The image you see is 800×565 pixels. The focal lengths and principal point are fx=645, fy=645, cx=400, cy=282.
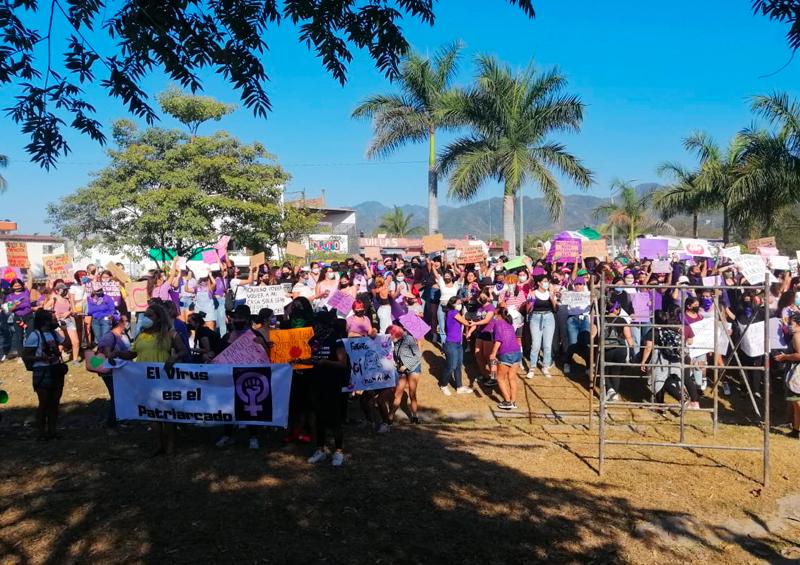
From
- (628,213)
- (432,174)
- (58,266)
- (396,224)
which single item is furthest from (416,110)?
(396,224)

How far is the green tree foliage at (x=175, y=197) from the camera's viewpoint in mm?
26766

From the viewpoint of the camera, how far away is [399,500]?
675 cm

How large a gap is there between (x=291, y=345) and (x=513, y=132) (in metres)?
17.0


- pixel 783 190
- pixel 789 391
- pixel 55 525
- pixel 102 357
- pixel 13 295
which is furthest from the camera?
pixel 783 190

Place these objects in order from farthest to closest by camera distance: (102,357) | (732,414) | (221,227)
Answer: (221,227) < (732,414) < (102,357)

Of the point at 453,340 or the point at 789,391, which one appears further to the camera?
the point at 453,340

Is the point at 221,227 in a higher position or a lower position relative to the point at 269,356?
higher

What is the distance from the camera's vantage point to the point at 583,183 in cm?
2325

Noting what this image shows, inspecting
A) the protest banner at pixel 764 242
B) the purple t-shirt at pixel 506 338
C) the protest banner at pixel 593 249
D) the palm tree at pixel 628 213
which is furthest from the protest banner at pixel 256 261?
the palm tree at pixel 628 213

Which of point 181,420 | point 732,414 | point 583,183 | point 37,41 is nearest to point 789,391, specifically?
point 732,414

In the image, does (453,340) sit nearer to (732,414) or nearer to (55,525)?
(732,414)

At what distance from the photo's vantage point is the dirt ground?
5.78m

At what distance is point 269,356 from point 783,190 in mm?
21937

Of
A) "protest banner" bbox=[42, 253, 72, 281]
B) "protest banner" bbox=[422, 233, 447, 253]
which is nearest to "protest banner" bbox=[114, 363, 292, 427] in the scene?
"protest banner" bbox=[422, 233, 447, 253]
